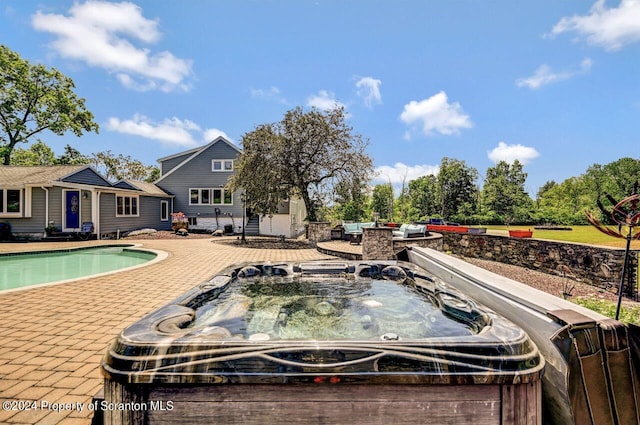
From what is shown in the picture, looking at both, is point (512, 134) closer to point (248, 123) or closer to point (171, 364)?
point (248, 123)

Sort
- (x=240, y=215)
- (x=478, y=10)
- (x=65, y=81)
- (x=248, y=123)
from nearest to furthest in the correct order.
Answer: (x=478, y=10), (x=248, y=123), (x=240, y=215), (x=65, y=81)

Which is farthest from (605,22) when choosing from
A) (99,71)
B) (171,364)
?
(99,71)

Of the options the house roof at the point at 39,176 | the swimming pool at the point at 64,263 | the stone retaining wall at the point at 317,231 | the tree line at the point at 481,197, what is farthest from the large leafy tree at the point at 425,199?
the swimming pool at the point at 64,263

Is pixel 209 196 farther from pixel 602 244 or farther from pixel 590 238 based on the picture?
pixel 590 238

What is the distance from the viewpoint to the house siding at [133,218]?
48.8 ft

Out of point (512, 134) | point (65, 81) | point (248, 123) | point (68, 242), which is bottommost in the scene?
point (68, 242)

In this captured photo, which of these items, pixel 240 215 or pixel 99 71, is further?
pixel 240 215

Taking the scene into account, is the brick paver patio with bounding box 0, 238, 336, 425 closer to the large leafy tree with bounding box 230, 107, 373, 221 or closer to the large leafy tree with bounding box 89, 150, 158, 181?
the large leafy tree with bounding box 230, 107, 373, 221

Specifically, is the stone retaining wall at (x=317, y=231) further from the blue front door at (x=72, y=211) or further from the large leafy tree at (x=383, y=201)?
the large leafy tree at (x=383, y=201)

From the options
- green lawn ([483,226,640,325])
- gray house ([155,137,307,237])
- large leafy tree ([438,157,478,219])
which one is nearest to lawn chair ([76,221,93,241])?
gray house ([155,137,307,237])

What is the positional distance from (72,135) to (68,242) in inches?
573

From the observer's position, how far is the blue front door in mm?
14000

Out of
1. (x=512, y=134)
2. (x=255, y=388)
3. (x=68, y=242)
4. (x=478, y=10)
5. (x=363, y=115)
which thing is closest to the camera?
(x=255, y=388)

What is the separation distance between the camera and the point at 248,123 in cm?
1478
